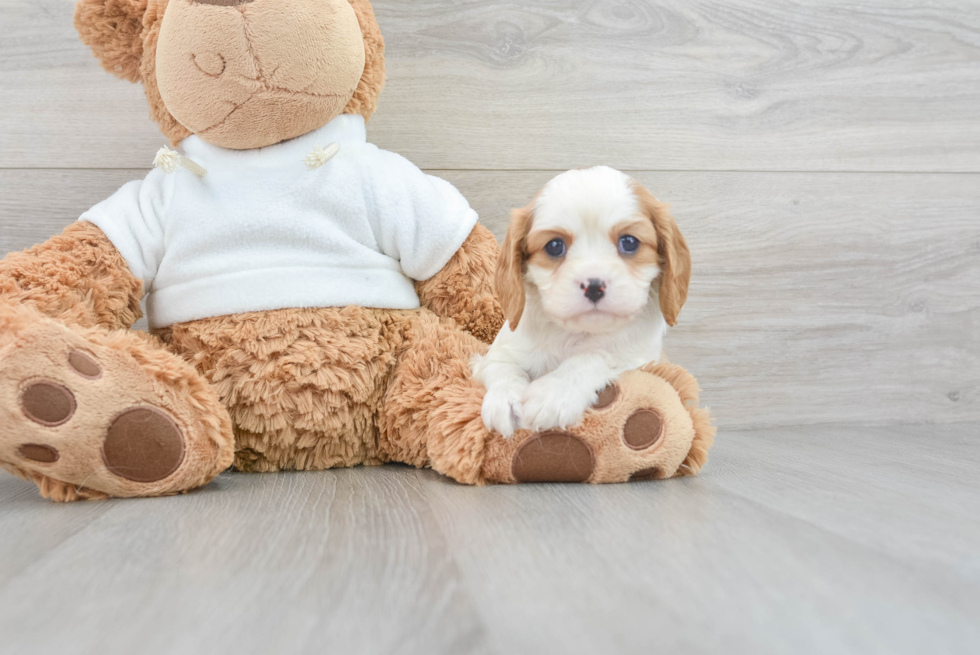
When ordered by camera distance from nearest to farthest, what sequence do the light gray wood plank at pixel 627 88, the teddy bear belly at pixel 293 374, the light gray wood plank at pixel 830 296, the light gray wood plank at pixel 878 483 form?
the light gray wood plank at pixel 878 483 → the teddy bear belly at pixel 293 374 → the light gray wood plank at pixel 627 88 → the light gray wood plank at pixel 830 296

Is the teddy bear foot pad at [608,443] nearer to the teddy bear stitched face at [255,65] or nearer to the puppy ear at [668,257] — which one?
the puppy ear at [668,257]

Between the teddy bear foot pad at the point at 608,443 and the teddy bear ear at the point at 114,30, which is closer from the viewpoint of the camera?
the teddy bear foot pad at the point at 608,443

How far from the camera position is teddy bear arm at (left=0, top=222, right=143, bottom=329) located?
3.20ft

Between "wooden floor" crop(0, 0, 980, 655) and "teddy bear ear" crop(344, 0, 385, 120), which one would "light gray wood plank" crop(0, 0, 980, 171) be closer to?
"wooden floor" crop(0, 0, 980, 655)

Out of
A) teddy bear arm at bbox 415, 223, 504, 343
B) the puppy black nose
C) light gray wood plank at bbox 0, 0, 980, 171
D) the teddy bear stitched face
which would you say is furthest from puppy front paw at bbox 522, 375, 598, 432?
light gray wood plank at bbox 0, 0, 980, 171

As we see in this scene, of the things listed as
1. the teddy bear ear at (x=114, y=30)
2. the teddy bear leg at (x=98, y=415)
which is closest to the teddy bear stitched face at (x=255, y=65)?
the teddy bear ear at (x=114, y=30)

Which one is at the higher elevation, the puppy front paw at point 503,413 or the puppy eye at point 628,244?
the puppy eye at point 628,244

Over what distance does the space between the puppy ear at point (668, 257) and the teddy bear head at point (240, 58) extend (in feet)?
1.50

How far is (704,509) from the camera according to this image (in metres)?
0.79

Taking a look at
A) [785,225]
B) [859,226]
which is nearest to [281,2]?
[785,225]

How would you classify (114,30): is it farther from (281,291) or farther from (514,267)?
(514,267)

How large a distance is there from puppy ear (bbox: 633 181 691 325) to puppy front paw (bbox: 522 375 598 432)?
0.47 feet

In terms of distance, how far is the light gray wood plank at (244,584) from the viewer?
0.48 metres

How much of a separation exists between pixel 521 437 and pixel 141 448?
1.46ft
